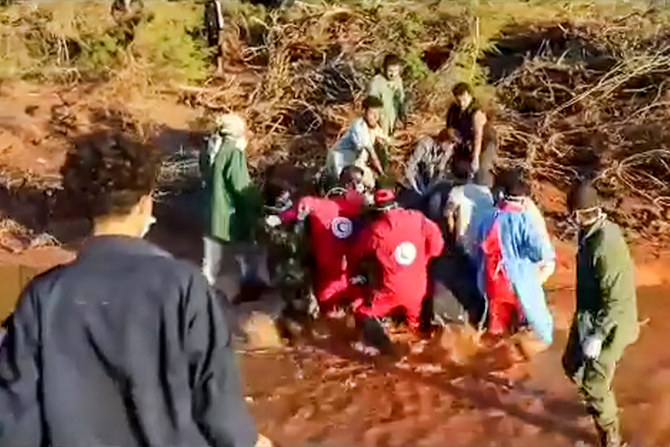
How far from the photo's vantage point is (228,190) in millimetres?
8922

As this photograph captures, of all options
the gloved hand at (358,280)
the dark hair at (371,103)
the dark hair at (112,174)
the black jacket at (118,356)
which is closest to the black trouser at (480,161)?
the dark hair at (371,103)

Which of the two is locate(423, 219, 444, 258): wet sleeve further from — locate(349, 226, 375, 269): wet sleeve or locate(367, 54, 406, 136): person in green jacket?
locate(367, 54, 406, 136): person in green jacket

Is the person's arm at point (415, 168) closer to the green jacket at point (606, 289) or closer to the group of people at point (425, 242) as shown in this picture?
the group of people at point (425, 242)

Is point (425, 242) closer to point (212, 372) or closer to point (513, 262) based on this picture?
point (513, 262)

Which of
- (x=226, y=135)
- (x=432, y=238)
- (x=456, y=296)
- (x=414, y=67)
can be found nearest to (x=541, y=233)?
(x=432, y=238)

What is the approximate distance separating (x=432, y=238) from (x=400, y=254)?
20cm

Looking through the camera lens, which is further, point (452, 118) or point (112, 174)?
point (452, 118)

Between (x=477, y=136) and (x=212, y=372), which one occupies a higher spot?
(x=477, y=136)

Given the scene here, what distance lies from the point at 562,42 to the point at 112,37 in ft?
15.2

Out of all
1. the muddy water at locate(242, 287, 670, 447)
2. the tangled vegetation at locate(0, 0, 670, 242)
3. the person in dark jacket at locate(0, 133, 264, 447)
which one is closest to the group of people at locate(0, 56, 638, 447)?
the person in dark jacket at locate(0, 133, 264, 447)

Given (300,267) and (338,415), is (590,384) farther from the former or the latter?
(300,267)

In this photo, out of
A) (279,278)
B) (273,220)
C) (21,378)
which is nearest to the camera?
(21,378)

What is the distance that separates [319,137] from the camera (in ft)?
42.1

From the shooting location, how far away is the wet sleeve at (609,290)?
6.09 meters
